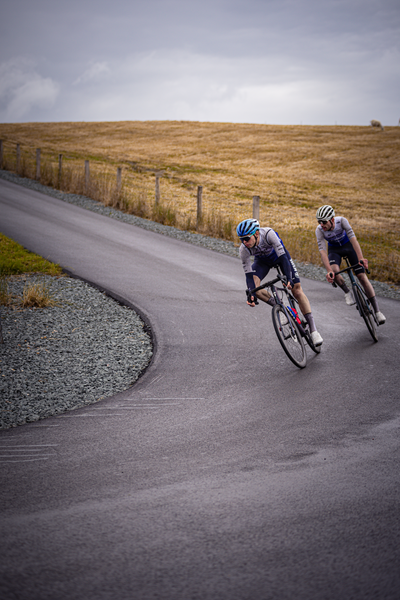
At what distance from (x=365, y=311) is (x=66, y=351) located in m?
4.79

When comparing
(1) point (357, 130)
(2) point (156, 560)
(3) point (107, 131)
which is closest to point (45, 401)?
(2) point (156, 560)

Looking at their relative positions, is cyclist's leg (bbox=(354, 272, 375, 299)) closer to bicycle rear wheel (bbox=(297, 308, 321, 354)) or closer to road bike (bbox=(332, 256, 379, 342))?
road bike (bbox=(332, 256, 379, 342))

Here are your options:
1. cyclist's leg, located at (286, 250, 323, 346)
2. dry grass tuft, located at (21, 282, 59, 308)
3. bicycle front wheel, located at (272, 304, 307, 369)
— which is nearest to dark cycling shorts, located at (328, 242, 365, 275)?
cyclist's leg, located at (286, 250, 323, 346)

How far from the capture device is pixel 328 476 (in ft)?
13.0

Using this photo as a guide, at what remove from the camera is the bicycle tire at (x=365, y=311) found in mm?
7785

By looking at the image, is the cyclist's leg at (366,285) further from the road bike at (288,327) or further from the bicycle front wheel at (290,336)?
the bicycle front wheel at (290,336)

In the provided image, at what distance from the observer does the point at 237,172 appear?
43.0 metres

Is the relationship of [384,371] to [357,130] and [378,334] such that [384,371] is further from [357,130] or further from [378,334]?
[357,130]

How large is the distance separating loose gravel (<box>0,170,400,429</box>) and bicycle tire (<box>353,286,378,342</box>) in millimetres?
3483

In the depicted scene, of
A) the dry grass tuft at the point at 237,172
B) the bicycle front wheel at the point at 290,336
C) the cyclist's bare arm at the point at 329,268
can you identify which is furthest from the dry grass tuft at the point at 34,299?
the dry grass tuft at the point at 237,172

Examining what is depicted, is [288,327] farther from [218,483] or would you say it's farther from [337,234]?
[218,483]

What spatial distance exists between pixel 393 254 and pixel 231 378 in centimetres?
873

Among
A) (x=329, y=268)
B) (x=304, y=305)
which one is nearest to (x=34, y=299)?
(x=304, y=305)

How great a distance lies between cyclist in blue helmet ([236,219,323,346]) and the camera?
667 cm
